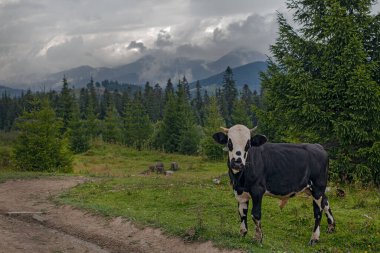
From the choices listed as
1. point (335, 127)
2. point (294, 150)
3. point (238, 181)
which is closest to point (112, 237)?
point (238, 181)

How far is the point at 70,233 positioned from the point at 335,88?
1518cm

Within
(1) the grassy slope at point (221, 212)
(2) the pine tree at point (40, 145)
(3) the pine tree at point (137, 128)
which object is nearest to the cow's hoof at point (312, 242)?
(1) the grassy slope at point (221, 212)

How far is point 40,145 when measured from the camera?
1224 inches

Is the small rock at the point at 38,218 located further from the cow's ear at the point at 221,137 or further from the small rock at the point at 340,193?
the small rock at the point at 340,193

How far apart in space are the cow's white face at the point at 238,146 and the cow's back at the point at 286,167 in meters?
0.66

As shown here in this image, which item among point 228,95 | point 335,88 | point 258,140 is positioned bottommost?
point 258,140

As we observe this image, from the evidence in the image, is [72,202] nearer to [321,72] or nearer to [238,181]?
[238,181]

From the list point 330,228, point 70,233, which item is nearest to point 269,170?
point 330,228

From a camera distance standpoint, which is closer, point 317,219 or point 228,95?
point 317,219

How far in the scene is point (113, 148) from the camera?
58.9 metres

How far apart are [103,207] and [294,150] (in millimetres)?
8098

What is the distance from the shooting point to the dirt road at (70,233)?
11.1m

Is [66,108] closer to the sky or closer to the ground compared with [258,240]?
closer to the sky

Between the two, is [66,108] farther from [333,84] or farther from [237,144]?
[237,144]
